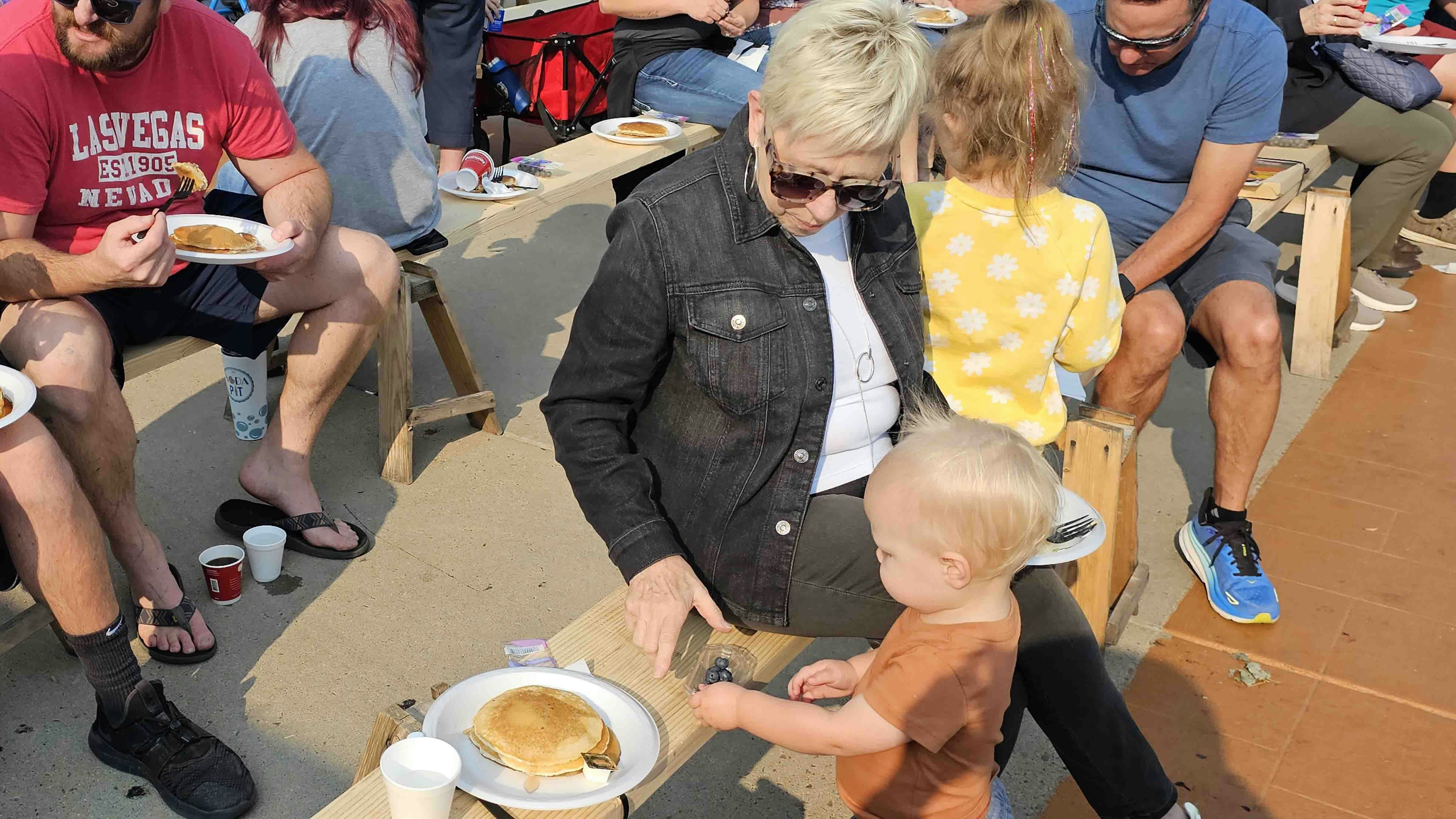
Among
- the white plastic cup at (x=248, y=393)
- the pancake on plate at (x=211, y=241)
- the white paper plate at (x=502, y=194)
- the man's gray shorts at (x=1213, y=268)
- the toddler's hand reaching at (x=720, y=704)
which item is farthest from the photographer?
the white paper plate at (x=502, y=194)

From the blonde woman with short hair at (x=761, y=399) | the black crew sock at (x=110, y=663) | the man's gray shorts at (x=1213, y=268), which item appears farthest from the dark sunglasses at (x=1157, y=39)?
the black crew sock at (x=110, y=663)

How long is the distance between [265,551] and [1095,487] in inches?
86.6

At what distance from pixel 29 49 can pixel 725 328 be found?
185cm

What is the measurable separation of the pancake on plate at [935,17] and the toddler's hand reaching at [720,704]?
164 inches

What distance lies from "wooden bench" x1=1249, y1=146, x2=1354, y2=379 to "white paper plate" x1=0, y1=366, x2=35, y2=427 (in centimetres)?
448

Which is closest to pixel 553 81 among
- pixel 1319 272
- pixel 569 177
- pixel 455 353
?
pixel 569 177

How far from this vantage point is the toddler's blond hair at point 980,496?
173 cm

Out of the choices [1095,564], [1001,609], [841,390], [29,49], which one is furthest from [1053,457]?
[29,49]

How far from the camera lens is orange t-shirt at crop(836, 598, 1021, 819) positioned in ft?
5.74

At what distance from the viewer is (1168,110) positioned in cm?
349

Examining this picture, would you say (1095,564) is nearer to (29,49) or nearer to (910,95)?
(910,95)

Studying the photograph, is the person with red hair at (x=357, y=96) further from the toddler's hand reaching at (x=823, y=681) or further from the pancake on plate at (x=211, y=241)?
the toddler's hand reaching at (x=823, y=681)

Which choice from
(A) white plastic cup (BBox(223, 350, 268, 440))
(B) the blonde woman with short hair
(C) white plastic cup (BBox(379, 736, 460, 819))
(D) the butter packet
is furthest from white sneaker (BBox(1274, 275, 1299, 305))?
(C) white plastic cup (BBox(379, 736, 460, 819))

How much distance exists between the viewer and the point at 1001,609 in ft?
6.09
